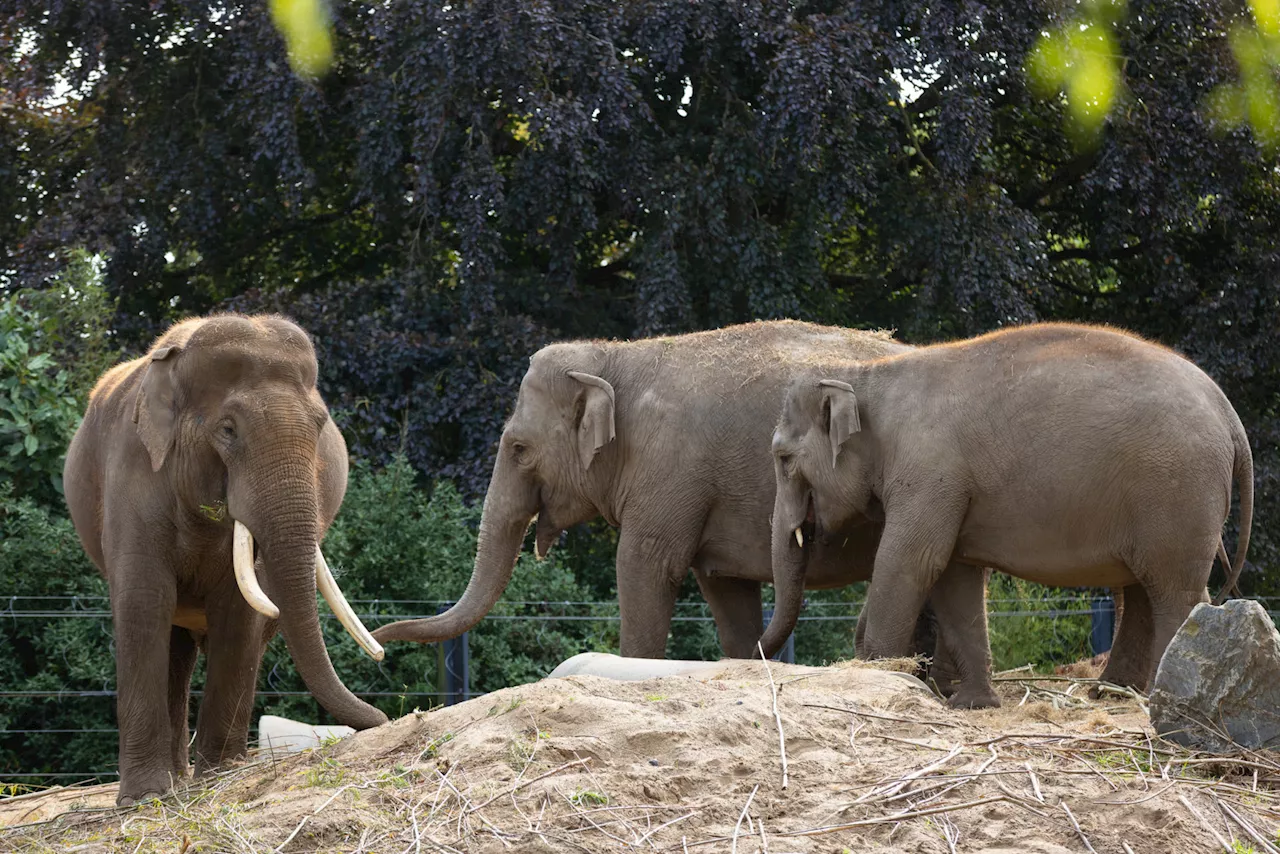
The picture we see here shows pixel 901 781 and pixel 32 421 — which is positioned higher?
pixel 32 421

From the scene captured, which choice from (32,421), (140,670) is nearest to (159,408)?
(140,670)

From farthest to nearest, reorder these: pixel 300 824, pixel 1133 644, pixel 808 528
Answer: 1. pixel 808 528
2. pixel 1133 644
3. pixel 300 824

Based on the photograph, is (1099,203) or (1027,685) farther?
(1099,203)

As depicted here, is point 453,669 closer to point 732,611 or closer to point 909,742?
point 732,611

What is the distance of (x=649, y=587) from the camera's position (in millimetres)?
9117

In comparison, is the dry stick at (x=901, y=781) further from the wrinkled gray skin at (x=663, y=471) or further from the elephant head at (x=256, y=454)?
the wrinkled gray skin at (x=663, y=471)

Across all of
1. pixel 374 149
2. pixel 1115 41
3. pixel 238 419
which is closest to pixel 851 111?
pixel 1115 41

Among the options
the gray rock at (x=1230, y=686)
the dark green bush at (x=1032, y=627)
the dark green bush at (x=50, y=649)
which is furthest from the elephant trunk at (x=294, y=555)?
the dark green bush at (x=1032, y=627)

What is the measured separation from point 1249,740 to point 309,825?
3190 mm

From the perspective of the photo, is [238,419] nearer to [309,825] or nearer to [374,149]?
[309,825]

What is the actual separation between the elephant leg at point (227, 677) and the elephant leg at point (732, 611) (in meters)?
3.04

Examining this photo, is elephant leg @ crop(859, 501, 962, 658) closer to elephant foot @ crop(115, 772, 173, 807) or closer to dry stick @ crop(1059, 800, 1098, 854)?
Result: dry stick @ crop(1059, 800, 1098, 854)

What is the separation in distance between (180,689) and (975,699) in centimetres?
370

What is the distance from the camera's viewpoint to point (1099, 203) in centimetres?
1586
